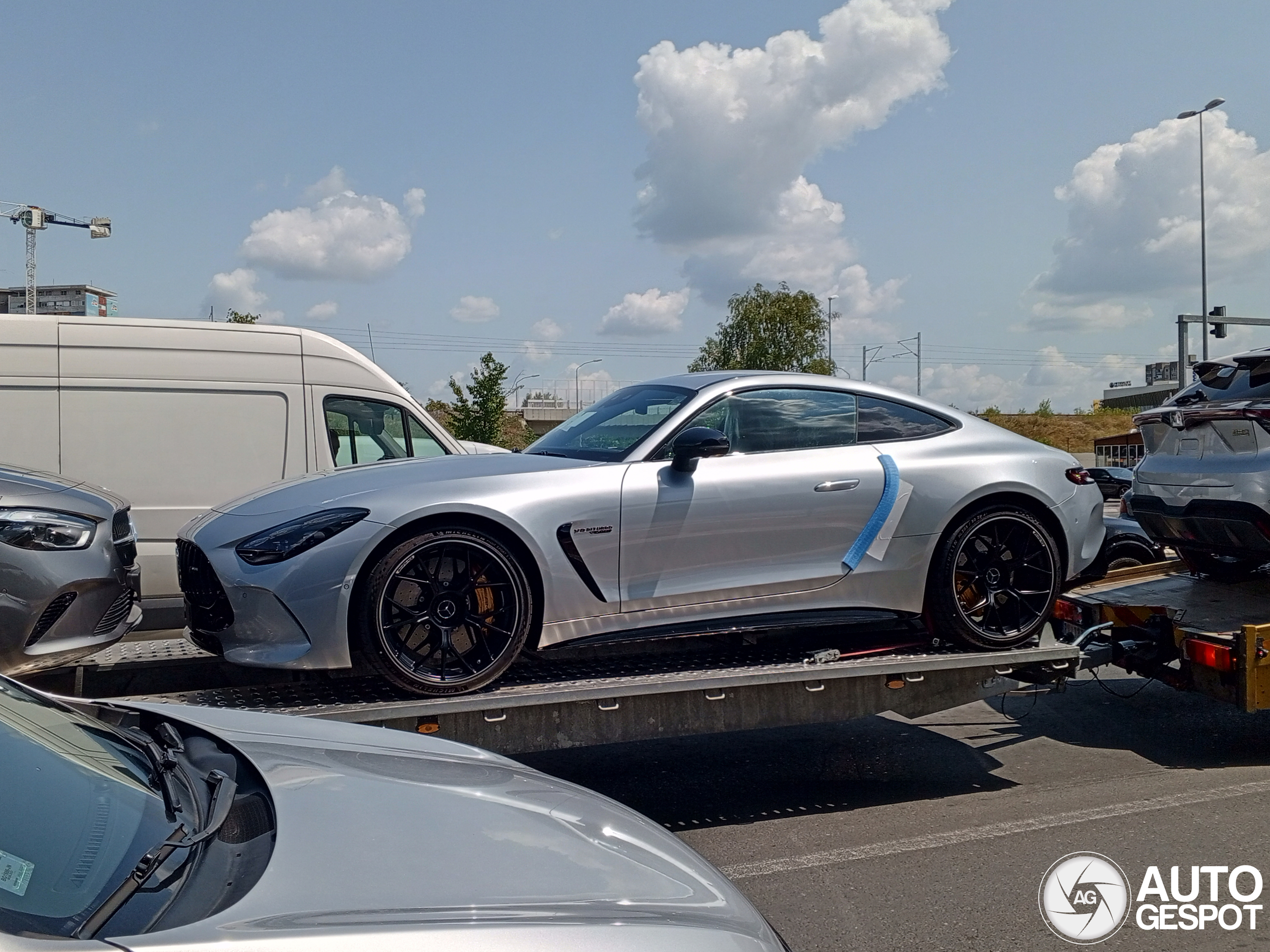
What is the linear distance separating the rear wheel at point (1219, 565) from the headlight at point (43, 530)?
629 centimetres

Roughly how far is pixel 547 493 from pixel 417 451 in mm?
3341

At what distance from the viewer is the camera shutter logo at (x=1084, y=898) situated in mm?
3764

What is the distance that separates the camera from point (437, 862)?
1.88 metres

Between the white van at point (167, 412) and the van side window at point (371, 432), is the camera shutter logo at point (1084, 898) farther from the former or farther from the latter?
the white van at point (167, 412)

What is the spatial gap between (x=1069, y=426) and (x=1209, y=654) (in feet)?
206

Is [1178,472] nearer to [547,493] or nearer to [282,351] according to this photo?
[547,493]

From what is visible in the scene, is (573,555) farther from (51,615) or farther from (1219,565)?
(1219,565)

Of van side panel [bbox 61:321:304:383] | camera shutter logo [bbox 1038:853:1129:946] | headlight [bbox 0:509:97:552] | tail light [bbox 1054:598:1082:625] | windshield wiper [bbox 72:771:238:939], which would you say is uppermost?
van side panel [bbox 61:321:304:383]

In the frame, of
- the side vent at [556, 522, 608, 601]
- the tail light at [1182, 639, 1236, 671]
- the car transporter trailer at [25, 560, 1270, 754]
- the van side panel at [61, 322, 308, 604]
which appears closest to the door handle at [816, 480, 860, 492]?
the car transporter trailer at [25, 560, 1270, 754]

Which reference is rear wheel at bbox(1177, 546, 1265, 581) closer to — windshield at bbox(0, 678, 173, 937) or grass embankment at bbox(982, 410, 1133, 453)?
windshield at bbox(0, 678, 173, 937)

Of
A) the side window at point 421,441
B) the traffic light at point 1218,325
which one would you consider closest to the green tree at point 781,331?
the traffic light at point 1218,325

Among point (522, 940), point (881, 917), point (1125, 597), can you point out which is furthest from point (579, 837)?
point (1125, 597)

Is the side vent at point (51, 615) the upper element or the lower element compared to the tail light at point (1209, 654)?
upper

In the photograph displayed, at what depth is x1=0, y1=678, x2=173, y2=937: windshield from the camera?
62.7 inches
